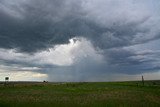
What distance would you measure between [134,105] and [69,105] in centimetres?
708

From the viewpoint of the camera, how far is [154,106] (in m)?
26.9

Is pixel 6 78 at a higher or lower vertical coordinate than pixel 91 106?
higher

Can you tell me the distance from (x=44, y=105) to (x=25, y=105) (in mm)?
1988

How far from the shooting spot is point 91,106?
1033 inches

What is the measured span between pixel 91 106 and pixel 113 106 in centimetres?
236

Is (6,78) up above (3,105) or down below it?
above

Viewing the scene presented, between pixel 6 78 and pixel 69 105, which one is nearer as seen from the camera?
pixel 69 105

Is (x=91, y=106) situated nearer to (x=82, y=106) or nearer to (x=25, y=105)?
(x=82, y=106)

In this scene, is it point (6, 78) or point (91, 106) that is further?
point (6, 78)

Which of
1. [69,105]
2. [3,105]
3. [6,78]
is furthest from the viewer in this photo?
[6,78]

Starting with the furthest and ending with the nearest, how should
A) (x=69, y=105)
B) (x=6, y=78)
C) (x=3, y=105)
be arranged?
(x=6, y=78)
(x=69, y=105)
(x=3, y=105)

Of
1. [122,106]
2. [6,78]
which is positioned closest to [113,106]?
[122,106]

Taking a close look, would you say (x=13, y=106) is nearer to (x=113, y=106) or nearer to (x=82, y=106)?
(x=82, y=106)

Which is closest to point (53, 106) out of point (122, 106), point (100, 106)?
point (100, 106)
